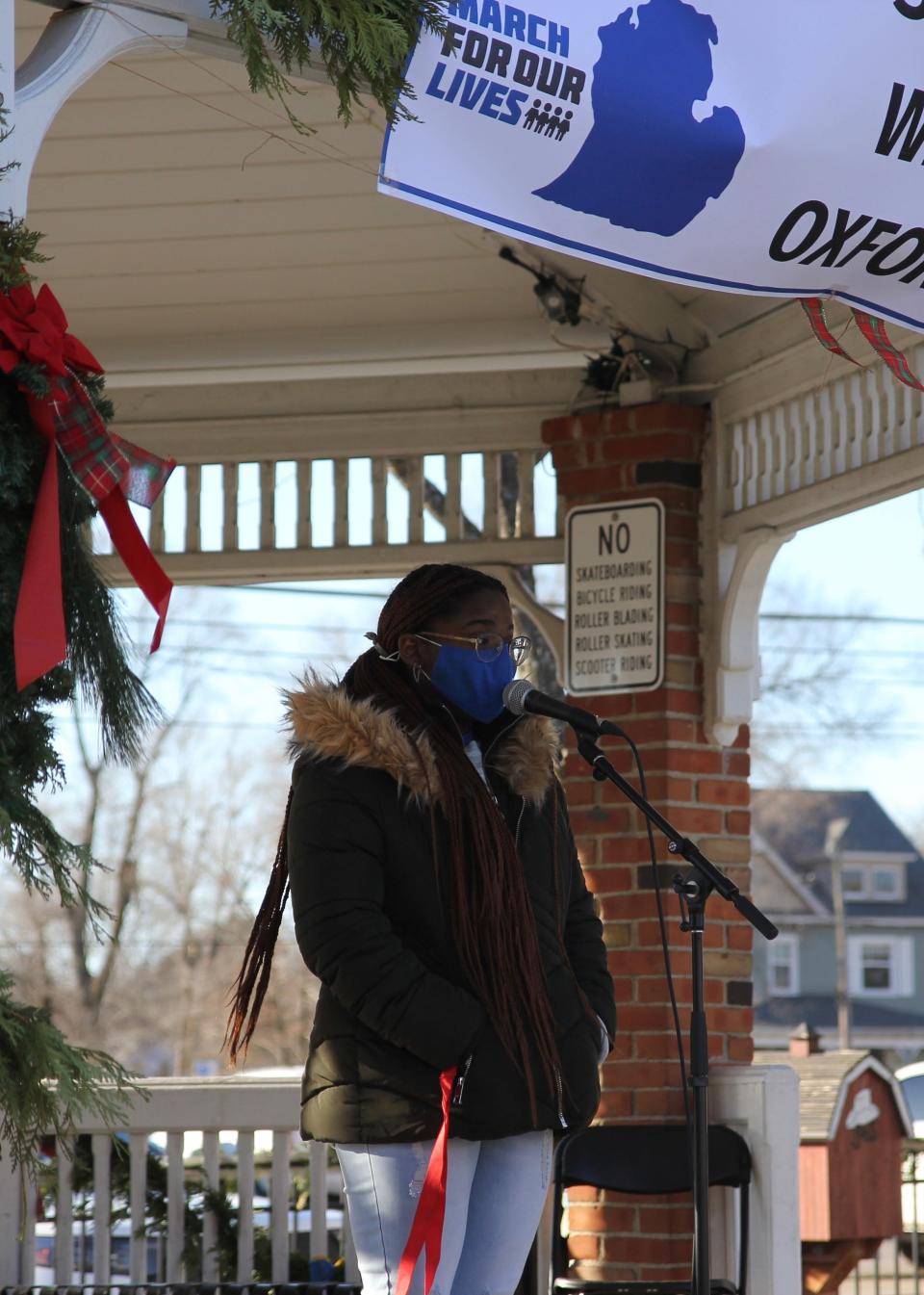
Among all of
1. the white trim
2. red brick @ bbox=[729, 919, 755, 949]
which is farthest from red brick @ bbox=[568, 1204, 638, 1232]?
the white trim

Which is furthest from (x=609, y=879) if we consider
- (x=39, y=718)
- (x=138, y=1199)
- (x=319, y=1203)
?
(x=39, y=718)

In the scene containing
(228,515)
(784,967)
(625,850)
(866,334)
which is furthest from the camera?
(784,967)

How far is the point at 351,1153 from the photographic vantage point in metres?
2.86

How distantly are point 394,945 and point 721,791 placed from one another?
2.64m

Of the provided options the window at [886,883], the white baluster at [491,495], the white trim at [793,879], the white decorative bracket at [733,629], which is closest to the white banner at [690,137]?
the white decorative bracket at [733,629]

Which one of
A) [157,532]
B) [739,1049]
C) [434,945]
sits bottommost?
[739,1049]

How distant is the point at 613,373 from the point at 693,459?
35 cm

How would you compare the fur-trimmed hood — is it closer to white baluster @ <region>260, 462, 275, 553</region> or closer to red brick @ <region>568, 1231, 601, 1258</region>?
red brick @ <region>568, 1231, 601, 1258</region>

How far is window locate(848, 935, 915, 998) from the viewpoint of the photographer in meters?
49.2

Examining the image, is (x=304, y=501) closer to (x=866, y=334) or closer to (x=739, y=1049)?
(x=739, y=1049)

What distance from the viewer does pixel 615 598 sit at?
17.7ft

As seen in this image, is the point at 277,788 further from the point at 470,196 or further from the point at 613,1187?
the point at 470,196

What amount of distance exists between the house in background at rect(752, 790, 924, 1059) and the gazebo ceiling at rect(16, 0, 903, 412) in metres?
40.7

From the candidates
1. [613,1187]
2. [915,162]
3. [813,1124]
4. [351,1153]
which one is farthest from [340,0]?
[813,1124]
